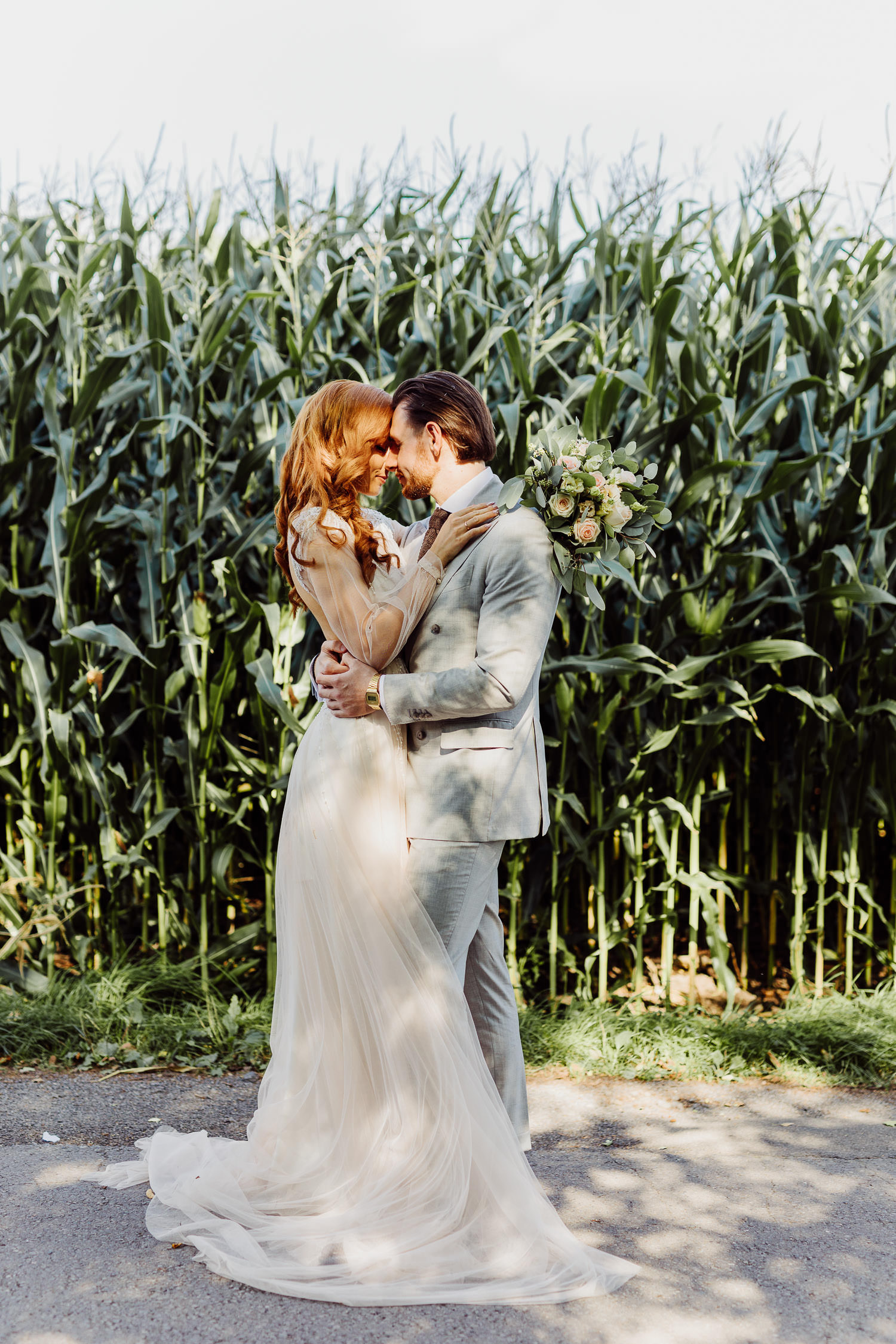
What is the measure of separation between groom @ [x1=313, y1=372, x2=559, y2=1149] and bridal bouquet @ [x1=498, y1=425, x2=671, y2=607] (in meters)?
0.05

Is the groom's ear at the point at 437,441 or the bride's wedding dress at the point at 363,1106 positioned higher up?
the groom's ear at the point at 437,441

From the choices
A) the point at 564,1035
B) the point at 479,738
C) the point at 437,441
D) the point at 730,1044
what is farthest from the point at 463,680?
the point at 730,1044

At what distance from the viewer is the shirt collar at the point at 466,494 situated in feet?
8.02

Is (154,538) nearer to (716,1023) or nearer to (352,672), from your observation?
(352,672)

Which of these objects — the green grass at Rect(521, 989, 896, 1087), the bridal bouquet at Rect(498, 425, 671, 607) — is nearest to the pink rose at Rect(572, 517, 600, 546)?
the bridal bouquet at Rect(498, 425, 671, 607)

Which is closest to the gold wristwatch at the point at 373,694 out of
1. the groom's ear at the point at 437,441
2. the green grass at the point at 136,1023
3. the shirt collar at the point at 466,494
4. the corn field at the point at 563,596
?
the shirt collar at the point at 466,494

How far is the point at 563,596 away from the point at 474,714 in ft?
5.13

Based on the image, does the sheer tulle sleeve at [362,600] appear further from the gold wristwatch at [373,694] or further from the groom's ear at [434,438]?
the groom's ear at [434,438]

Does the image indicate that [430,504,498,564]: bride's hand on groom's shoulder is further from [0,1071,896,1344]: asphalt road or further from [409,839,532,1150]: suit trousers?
[0,1071,896,1344]: asphalt road

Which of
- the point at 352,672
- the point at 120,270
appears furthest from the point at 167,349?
the point at 352,672

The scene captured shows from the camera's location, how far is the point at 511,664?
2266 mm

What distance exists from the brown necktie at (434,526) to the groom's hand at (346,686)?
312 mm

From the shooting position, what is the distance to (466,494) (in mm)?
2445

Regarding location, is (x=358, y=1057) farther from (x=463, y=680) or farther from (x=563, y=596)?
(x=563, y=596)
